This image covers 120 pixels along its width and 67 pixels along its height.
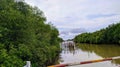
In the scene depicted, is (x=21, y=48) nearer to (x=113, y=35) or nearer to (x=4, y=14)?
(x=4, y=14)

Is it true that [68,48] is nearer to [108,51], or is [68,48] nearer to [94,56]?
[108,51]

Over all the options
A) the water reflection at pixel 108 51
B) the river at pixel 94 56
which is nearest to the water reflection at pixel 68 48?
the river at pixel 94 56

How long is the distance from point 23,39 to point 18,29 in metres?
0.97

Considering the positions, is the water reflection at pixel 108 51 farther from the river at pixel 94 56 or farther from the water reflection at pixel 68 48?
the water reflection at pixel 68 48

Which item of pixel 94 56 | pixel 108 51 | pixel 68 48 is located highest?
pixel 108 51

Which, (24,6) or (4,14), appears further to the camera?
(24,6)

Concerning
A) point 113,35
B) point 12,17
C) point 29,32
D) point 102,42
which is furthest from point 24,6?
point 102,42

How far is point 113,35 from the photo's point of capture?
63156mm

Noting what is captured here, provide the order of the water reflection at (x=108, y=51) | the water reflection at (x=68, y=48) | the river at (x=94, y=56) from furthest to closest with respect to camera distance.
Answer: the water reflection at (x=68, y=48)
the water reflection at (x=108, y=51)
the river at (x=94, y=56)

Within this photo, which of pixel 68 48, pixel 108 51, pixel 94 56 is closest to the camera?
pixel 94 56

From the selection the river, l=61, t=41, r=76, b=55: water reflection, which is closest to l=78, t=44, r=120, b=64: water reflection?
the river

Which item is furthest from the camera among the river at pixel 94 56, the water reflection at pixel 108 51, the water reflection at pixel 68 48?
the water reflection at pixel 68 48

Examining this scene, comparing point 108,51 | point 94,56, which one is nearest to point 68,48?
point 108,51

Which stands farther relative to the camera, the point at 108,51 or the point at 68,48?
the point at 68,48
